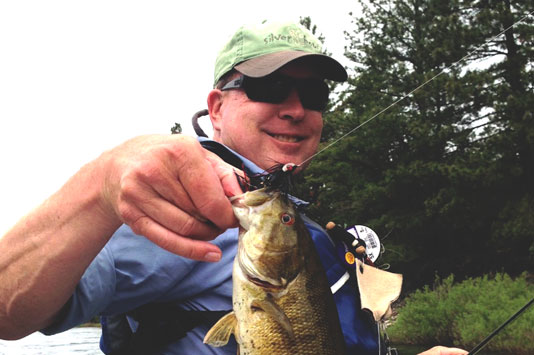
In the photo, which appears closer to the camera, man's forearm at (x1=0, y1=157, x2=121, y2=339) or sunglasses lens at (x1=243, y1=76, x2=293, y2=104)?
man's forearm at (x1=0, y1=157, x2=121, y2=339)

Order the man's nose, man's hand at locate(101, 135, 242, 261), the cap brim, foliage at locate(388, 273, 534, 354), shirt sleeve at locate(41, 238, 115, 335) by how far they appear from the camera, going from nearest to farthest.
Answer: man's hand at locate(101, 135, 242, 261) → shirt sleeve at locate(41, 238, 115, 335) → the cap brim → the man's nose → foliage at locate(388, 273, 534, 354)

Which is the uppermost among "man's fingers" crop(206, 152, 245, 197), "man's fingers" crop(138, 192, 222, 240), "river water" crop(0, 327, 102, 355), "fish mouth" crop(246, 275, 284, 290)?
"man's fingers" crop(206, 152, 245, 197)

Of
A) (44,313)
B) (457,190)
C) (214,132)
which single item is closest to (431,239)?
(457,190)

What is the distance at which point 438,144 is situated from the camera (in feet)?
79.6

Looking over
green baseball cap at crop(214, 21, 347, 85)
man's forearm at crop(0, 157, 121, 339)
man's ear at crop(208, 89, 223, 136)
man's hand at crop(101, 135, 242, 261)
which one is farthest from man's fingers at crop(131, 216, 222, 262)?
man's ear at crop(208, 89, 223, 136)

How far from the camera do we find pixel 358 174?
2902 centimetres

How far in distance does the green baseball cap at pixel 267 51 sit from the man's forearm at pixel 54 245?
5.21 ft

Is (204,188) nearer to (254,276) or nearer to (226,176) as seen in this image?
(226,176)

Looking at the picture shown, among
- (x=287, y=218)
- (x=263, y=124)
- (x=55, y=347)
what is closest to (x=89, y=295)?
(x=287, y=218)

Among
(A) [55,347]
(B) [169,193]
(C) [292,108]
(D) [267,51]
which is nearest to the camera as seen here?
(B) [169,193]

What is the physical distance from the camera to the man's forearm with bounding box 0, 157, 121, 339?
5.28 ft

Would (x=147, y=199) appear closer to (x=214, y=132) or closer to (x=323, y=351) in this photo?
(x=323, y=351)

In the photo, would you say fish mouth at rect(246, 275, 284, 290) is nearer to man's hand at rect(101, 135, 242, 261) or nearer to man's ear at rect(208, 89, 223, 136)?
man's hand at rect(101, 135, 242, 261)

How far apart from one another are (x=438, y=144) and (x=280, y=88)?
2245cm
